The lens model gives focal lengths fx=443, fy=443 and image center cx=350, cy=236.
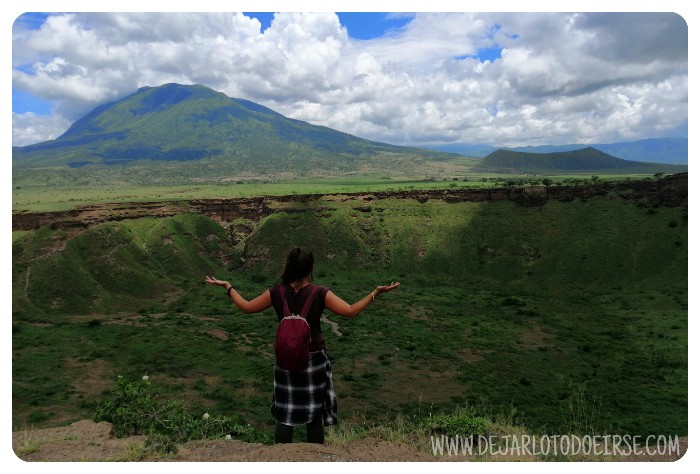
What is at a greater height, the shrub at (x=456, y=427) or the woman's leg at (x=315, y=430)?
the woman's leg at (x=315, y=430)

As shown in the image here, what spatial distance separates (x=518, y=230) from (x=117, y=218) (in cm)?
5103

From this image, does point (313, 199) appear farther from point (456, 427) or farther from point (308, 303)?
point (308, 303)

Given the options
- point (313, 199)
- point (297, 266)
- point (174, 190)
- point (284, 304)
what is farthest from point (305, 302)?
point (174, 190)

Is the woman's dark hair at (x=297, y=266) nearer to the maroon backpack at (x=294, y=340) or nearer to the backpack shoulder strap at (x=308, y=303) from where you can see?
the backpack shoulder strap at (x=308, y=303)

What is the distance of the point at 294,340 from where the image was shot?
17.3 ft

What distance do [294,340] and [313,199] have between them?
63.2m

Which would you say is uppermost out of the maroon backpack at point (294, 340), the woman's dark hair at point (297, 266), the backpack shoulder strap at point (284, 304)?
the woman's dark hair at point (297, 266)

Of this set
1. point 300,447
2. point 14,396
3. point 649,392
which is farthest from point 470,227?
point 300,447

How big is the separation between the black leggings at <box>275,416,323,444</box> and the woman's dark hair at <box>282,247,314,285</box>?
198 centimetres

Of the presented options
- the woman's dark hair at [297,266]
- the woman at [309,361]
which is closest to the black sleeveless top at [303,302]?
the woman at [309,361]

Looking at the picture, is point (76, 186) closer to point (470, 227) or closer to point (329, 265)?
point (329, 265)

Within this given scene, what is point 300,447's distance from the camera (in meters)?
5.79

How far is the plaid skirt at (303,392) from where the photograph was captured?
18.8 feet

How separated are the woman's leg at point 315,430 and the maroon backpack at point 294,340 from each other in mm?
1070
